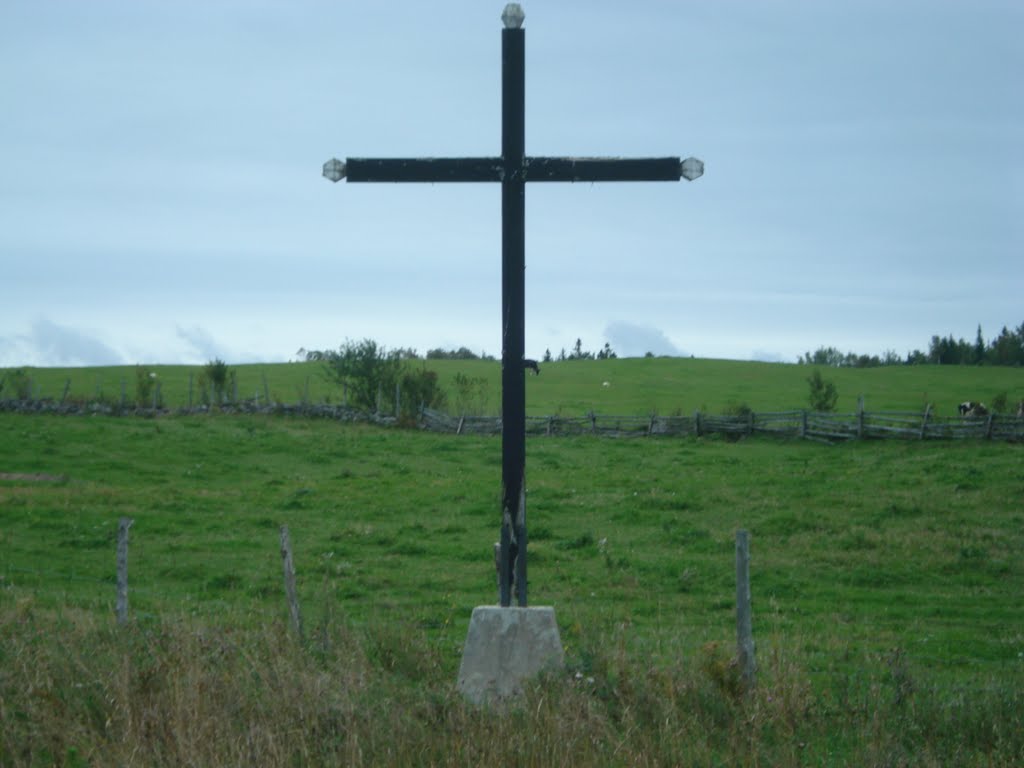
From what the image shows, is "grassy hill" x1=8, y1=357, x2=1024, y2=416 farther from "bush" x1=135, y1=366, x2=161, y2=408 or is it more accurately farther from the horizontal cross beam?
the horizontal cross beam

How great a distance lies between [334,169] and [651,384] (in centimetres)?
6402

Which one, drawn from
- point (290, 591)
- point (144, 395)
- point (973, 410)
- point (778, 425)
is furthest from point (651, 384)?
point (290, 591)

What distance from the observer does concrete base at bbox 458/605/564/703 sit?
6.89 m

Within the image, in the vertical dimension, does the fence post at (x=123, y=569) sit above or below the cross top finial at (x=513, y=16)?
below

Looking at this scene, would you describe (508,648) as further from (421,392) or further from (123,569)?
(421,392)

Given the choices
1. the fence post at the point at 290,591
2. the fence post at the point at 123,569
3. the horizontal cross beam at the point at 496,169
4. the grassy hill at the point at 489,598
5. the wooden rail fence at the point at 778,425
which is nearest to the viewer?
the grassy hill at the point at 489,598

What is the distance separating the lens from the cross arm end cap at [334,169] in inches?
296

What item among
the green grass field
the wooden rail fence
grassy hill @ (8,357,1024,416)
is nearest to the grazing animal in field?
the wooden rail fence

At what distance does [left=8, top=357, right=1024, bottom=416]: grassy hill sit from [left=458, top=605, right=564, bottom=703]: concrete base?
1782 inches

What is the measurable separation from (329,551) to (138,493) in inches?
325

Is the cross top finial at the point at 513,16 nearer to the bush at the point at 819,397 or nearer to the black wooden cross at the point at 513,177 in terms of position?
the black wooden cross at the point at 513,177

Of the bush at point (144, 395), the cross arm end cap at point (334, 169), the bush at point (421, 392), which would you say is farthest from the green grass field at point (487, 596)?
the bush at point (144, 395)

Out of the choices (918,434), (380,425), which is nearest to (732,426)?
(918,434)

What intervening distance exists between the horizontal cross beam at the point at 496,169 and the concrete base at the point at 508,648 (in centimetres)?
296
